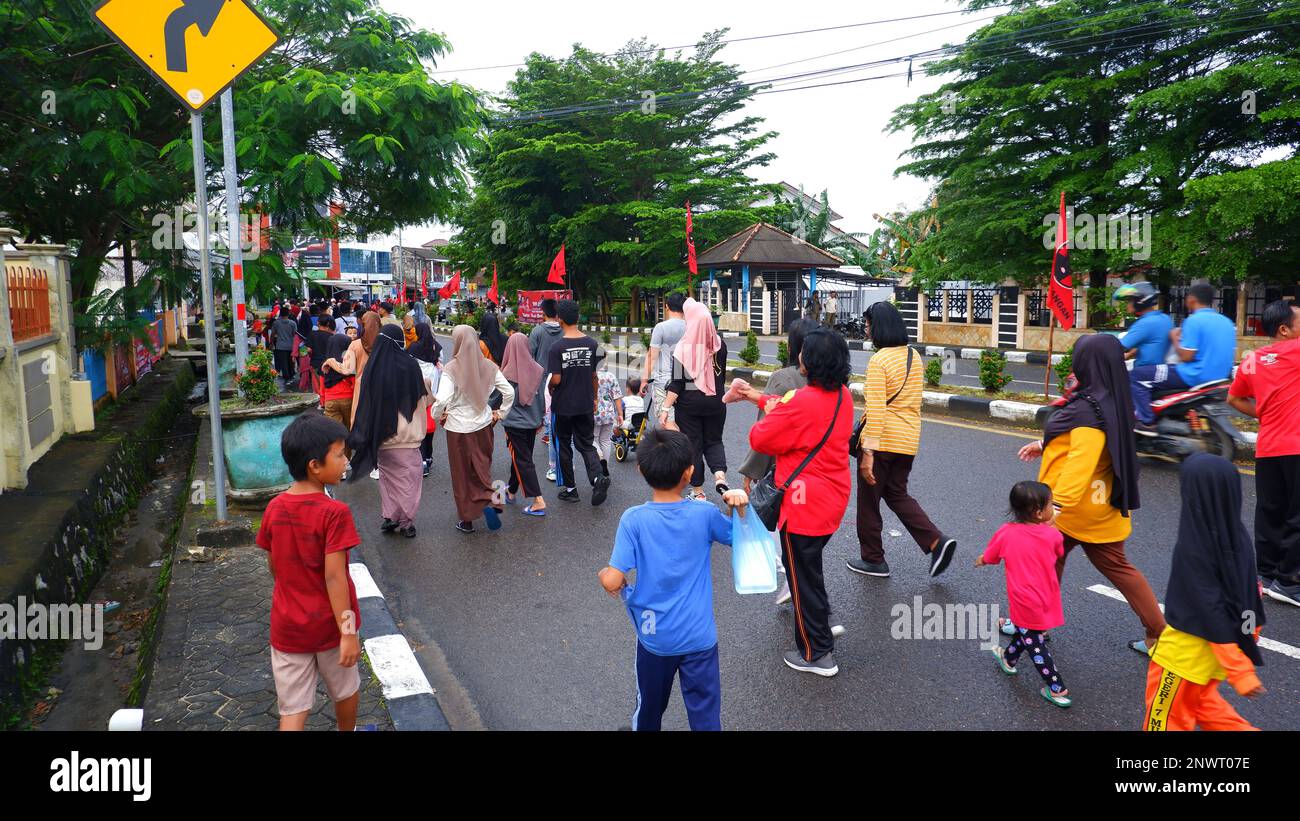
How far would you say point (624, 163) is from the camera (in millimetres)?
32594

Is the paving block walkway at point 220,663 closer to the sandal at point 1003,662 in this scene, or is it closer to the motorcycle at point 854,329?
the sandal at point 1003,662

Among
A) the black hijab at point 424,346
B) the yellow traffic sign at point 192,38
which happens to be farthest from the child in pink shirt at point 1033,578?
the black hijab at point 424,346

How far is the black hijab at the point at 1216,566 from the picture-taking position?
281cm

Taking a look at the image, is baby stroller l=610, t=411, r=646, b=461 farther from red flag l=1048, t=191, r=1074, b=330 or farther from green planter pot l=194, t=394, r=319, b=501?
red flag l=1048, t=191, r=1074, b=330

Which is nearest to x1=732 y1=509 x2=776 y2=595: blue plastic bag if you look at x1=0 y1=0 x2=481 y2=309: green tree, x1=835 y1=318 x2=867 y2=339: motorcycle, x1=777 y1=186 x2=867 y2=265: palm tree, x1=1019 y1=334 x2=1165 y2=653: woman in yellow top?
x1=1019 y1=334 x2=1165 y2=653: woman in yellow top

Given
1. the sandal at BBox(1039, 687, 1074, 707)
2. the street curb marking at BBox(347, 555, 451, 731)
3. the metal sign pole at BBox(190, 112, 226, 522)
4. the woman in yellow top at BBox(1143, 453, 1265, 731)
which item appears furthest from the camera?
the metal sign pole at BBox(190, 112, 226, 522)

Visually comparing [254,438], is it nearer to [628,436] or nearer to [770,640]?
[628,436]

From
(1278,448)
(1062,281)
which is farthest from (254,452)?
(1062,281)

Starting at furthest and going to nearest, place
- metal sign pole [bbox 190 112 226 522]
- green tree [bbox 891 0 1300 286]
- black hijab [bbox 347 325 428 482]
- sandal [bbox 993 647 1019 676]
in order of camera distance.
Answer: green tree [bbox 891 0 1300 286], black hijab [bbox 347 325 428 482], metal sign pole [bbox 190 112 226 522], sandal [bbox 993 647 1019 676]

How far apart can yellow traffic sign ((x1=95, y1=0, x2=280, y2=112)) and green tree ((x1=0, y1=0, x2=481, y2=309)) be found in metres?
3.79

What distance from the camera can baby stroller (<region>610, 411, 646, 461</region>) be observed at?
8953 mm

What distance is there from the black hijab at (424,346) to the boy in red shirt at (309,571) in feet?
17.1
